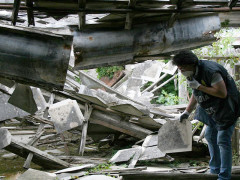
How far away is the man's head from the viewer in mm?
3930

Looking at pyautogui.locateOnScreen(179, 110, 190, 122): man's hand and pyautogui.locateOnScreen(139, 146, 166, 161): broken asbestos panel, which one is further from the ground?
pyautogui.locateOnScreen(179, 110, 190, 122): man's hand

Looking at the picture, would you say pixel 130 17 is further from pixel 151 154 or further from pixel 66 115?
pixel 66 115

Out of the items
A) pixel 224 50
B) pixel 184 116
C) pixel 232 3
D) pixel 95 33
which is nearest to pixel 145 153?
pixel 184 116

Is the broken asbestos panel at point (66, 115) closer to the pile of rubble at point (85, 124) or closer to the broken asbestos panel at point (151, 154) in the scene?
the pile of rubble at point (85, 124)

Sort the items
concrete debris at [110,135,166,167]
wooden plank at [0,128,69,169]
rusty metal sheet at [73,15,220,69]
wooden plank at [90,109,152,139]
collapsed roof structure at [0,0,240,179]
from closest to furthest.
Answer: collapsed roof structure at [0,0,240,179]
rusty metal sheet at [73,15,220,69]
wooden plank at [0,128,69,169]
concrete debris at [110,135,166,167]
wooden plank at [90,109,152,139]

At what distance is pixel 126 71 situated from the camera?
15203 mm

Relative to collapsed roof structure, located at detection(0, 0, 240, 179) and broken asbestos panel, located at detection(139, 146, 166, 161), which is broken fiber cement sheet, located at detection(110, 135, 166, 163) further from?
collapsed roof structure, located at detection(0, 0, 240, 179)

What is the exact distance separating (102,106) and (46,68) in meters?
4.96

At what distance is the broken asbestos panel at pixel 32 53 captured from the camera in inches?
127

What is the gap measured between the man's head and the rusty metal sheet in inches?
5.3

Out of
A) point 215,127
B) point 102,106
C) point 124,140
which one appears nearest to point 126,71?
point 124,140

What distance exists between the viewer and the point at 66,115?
7.80 m

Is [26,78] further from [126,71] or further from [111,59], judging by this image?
[126,71]

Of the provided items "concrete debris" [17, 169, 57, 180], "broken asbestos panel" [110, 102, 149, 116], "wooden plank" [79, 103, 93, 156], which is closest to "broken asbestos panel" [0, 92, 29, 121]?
"wooden plank" [79, 103, 93, 156]
